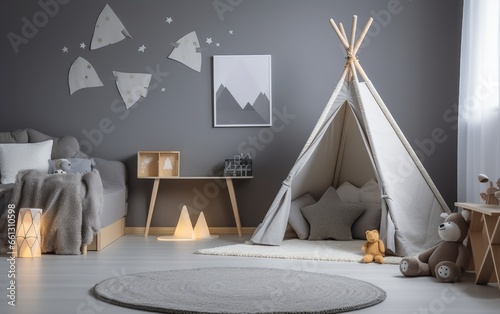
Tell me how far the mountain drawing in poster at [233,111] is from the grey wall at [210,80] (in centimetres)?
9

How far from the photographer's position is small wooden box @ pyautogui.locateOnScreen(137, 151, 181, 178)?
19.5 ft

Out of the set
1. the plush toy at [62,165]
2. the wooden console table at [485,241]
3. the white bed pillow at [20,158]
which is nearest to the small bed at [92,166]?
the white bed pillow at [20,158]

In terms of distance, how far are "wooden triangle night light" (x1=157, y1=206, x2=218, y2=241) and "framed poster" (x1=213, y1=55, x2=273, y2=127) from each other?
89 cm

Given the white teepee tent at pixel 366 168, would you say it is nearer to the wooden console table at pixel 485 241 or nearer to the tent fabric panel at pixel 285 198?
the tent fabric panel at pixel 285 198

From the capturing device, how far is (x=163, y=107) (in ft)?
20.1

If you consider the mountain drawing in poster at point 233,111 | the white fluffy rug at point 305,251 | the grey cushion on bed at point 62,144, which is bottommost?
the white fluffy rug at point 305,251

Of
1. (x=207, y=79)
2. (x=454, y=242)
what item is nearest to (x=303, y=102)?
(x=207, y=79)

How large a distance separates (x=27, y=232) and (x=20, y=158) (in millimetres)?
1205

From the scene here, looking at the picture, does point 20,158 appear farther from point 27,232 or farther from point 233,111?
point 233,111

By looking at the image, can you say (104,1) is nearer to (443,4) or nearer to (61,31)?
(61,31)

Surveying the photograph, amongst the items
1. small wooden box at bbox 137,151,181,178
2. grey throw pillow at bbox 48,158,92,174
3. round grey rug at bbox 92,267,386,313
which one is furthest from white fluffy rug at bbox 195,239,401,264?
grey throw pillow at bbox 48,158,92,174

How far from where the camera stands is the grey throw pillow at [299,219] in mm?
5402

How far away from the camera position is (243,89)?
19.8ft

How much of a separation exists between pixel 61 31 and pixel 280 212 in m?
2.69
